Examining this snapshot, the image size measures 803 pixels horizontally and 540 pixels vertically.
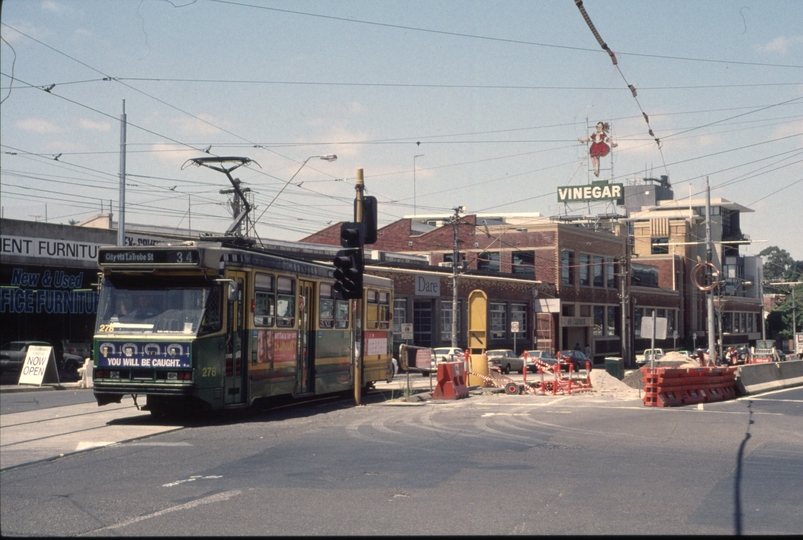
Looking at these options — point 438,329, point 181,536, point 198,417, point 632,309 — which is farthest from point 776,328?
point 181,536

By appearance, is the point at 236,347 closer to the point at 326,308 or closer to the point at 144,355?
the point at 144,355

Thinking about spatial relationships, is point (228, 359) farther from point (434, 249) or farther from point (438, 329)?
point (434, 249)

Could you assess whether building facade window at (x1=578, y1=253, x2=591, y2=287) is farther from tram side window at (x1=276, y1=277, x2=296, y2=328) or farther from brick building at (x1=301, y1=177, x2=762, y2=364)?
tram side window at (x1=276, y1=277, x2=296, y2=328)

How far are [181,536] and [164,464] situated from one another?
4134 mm

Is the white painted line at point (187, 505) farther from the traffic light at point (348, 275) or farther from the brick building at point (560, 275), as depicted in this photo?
the brick building at point (560, 275)

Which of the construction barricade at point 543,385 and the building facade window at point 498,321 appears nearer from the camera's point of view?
the construction barricade at point 543,385

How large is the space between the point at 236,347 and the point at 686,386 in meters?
12.3

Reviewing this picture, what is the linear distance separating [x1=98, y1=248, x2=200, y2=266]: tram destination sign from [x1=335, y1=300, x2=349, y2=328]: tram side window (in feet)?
19.6

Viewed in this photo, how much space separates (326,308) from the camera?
20609mm

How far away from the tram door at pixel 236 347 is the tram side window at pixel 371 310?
639cm

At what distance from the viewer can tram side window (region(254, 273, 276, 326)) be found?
17.3 m

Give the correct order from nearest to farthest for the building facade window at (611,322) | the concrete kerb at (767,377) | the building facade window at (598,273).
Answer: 1. the concrete kerb at (767,377)
2. the building facade window at (598,273)
3. the building facade window at (611,322)

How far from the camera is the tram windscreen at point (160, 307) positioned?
15859mm

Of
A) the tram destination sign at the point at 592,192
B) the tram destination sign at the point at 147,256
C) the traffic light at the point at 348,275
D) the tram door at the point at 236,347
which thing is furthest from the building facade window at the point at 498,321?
the tram destination sign at the point at 147,256
